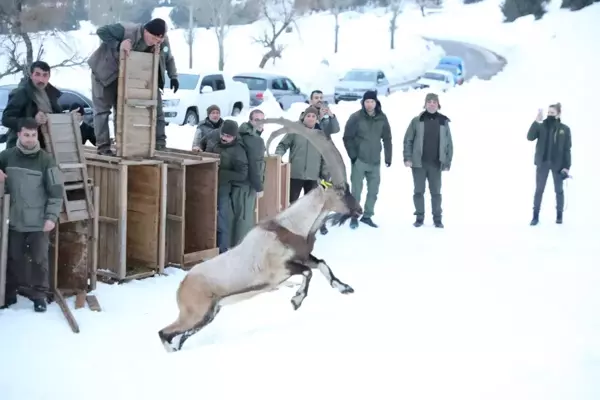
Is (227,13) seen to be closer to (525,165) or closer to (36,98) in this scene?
(525,165)

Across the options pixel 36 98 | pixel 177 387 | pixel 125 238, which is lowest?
pixel 177 387

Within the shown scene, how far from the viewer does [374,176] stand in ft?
38.2

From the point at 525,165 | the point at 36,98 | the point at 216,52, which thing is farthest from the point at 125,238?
the point at 216,52

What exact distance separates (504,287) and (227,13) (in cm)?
3951

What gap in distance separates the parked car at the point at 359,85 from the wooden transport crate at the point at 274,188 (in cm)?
1948

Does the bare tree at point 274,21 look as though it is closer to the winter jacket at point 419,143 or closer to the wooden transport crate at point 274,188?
the winter jacket at point 419,143

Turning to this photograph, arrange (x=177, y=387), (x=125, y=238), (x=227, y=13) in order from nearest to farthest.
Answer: (x=177, y=387), (x=125, y=238), (x=227, y=13)

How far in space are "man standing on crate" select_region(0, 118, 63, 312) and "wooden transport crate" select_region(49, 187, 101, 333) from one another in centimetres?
37

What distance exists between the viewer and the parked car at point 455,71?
123 feet

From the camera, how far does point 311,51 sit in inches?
2115

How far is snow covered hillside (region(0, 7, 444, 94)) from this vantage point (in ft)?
133

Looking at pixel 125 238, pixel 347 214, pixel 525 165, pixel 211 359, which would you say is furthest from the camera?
pixel 525 165

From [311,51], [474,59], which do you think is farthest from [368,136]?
[311,51]

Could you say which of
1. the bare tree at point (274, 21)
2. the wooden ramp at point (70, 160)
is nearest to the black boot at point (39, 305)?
the wooden ramp at point (70, 160)
